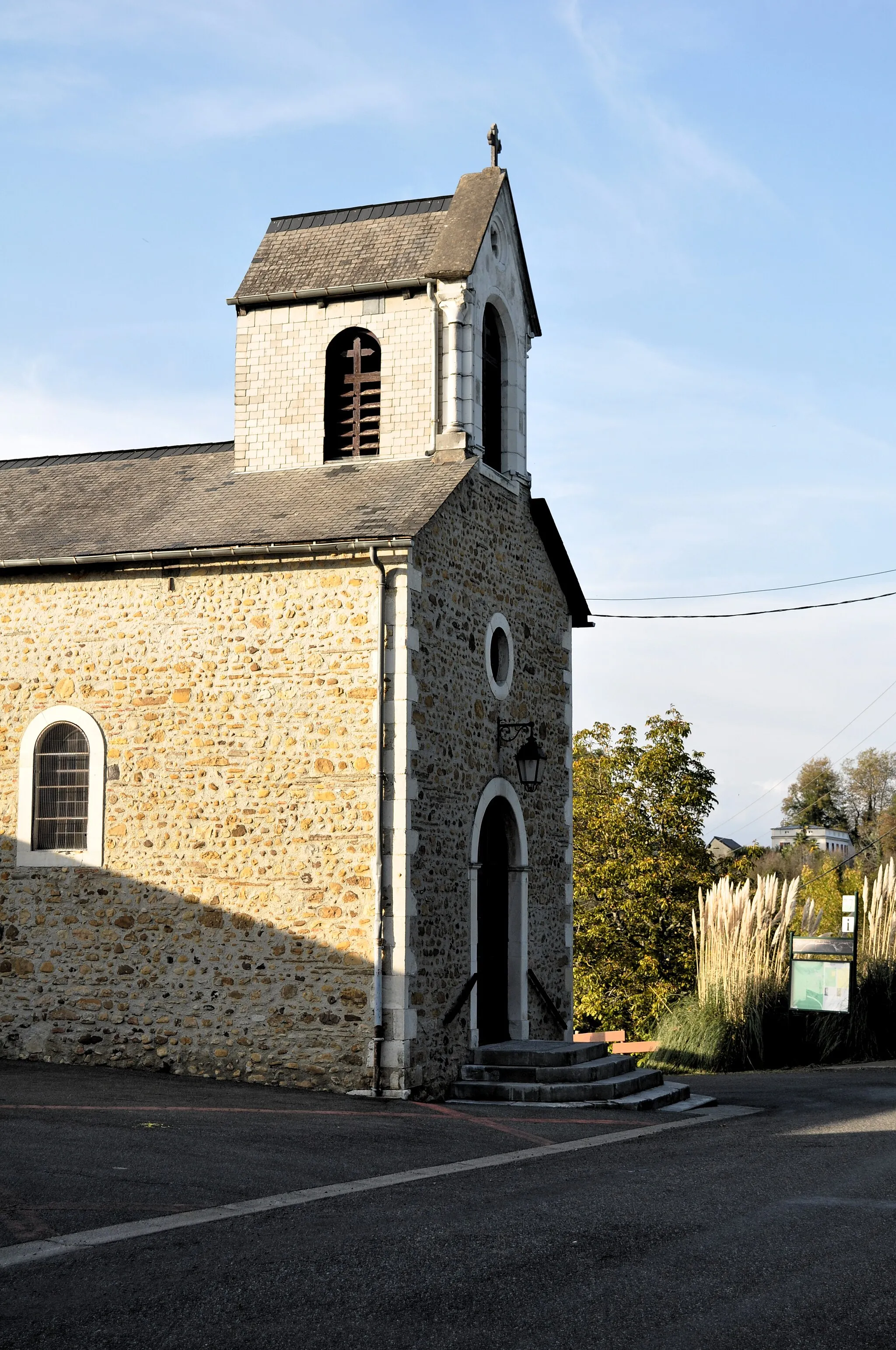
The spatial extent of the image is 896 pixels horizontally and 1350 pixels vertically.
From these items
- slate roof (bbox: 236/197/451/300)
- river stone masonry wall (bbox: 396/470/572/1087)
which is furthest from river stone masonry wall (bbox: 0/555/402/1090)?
slate roof (bbox: 236/197/451/300)

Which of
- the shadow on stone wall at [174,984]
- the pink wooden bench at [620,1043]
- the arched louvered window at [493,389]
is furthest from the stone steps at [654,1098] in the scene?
the arched louvered window at [493,389]

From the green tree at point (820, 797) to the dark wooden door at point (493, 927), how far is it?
190ft

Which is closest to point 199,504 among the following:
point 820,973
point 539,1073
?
point 539,1073

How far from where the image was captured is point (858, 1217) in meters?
7.13

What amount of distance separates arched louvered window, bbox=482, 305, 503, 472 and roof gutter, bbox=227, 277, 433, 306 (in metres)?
1.08

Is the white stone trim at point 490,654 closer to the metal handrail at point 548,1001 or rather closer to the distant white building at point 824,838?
the metal handrail at point 548,1001

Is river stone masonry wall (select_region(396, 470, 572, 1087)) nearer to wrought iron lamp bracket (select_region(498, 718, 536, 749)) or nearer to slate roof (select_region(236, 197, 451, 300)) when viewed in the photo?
wrought iron lamp bracket (select_region(498, 718, 536, 749))

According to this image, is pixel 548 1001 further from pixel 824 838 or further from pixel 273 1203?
pixel 824 838

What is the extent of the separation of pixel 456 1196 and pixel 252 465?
30.3 ft

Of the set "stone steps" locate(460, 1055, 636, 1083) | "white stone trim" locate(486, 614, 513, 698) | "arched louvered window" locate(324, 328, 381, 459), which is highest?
"arched louvered window" locate(324, 328, 381, 459)

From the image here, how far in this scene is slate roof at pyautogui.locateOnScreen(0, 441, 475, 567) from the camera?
43.1 feet

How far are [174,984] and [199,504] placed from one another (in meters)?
4.86

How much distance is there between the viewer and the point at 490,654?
1452cm

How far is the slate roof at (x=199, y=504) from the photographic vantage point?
13.1m
